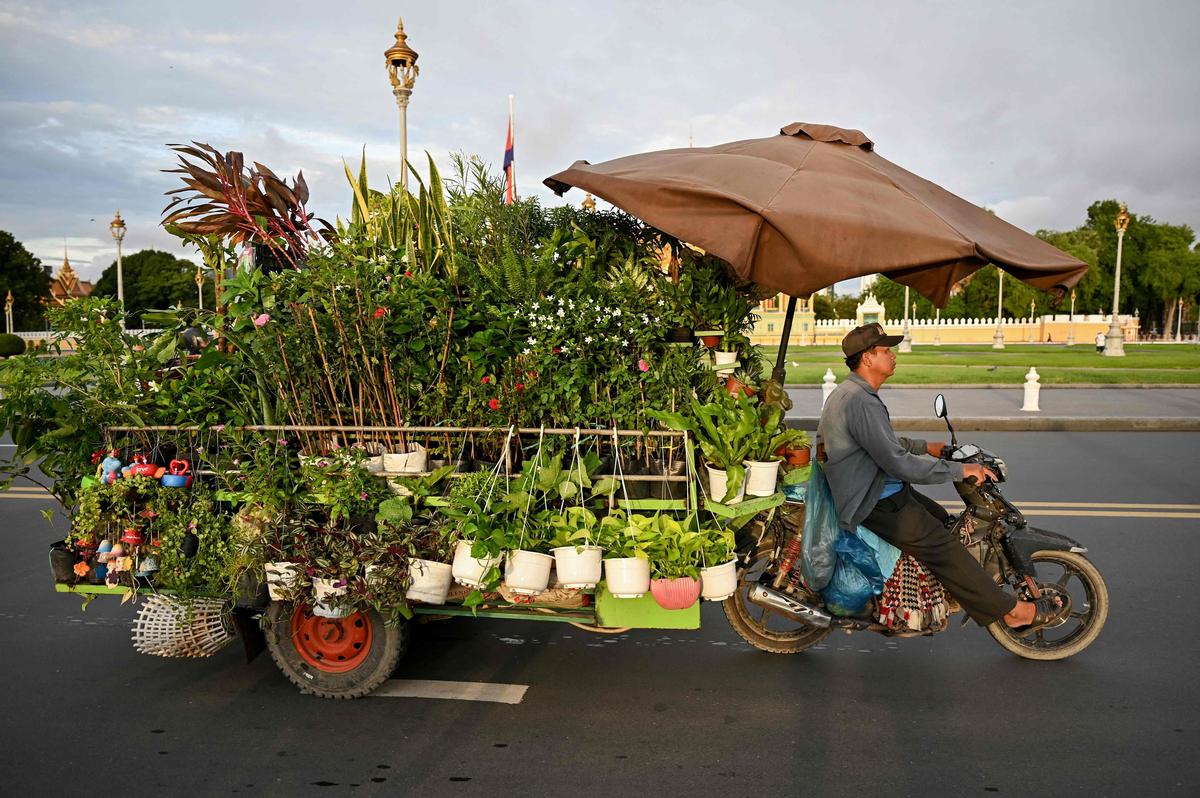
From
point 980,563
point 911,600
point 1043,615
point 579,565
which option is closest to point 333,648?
point 579,565

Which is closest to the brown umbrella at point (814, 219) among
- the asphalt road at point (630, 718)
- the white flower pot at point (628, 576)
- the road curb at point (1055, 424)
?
the white flower pot at point (628, 576)

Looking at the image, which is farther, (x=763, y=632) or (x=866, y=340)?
(x=763, y=632)

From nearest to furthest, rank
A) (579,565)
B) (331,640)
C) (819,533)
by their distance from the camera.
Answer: (579,565) → (819,533) → (331,640)

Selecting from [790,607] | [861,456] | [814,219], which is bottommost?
[790,607]

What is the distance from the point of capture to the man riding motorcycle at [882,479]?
3.68m

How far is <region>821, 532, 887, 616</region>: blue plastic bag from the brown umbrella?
1.19m

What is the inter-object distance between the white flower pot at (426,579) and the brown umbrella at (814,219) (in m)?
1.72

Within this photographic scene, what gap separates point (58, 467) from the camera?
4.22 m

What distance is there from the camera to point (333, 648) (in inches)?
156

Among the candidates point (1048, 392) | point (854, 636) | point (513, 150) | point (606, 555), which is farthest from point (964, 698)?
point (1048, 392)

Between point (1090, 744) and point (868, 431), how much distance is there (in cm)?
152

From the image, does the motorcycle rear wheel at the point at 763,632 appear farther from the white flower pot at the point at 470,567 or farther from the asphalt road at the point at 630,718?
the white flower pot at the point at 470,567

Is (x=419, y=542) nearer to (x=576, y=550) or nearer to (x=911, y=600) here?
(x=576, y=550)

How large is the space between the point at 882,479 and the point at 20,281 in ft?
251
